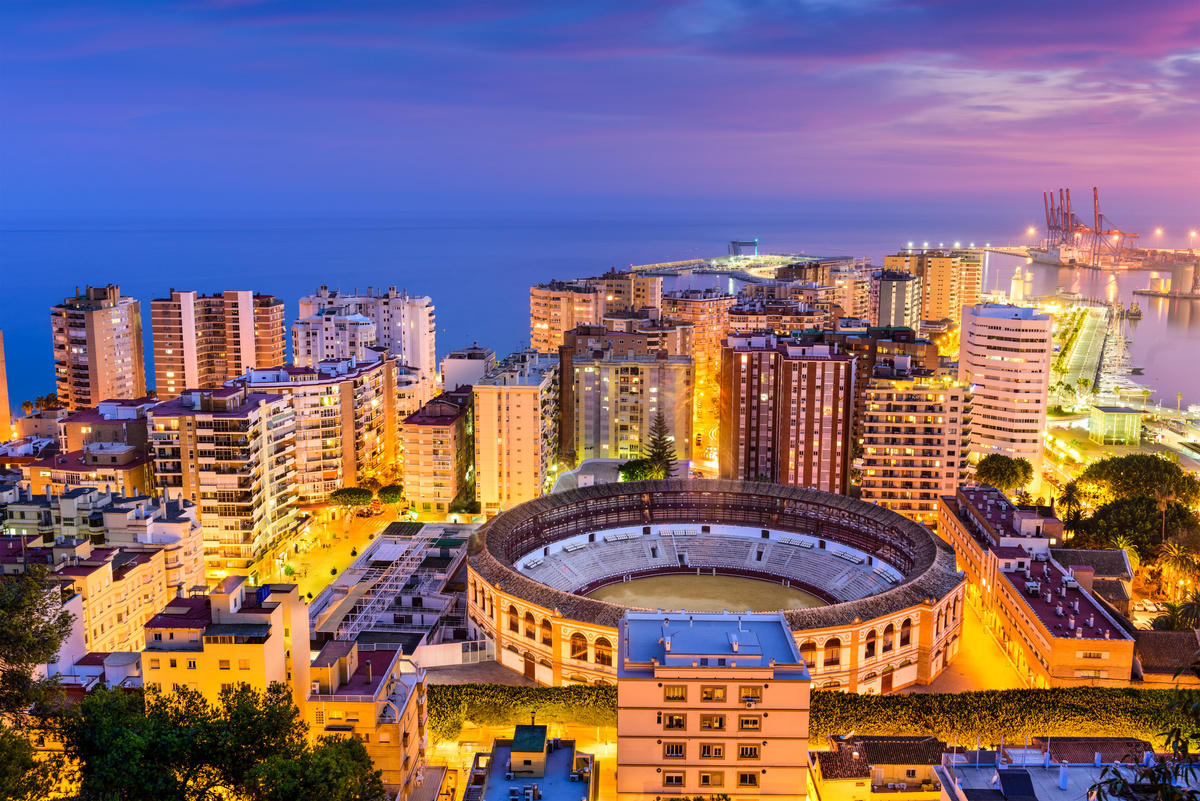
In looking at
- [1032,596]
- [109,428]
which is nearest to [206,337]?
[109,428]

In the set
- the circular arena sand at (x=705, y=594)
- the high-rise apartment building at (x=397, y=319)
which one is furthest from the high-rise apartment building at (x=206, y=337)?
the circular arena sand at (x=705, y=594)

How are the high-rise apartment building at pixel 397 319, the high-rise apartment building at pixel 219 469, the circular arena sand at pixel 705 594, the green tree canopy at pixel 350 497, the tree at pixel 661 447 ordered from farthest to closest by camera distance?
the high-rise apartment building at pixel 397 319 → the tree at pixel 661 447 → the green tree canopy at pixel 350 497 → the circular arena sand at pixel 705 594 → the high-rise apartment building at pixel 219 469

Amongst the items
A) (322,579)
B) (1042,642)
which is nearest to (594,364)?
(322,579)

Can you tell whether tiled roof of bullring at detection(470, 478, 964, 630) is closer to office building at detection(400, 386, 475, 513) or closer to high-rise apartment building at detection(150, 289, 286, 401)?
office building at detection(400, 386, 475, 513)

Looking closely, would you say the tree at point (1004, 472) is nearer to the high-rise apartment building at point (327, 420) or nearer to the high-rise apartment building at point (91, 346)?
the high-rise apartment building at point (327, 420)

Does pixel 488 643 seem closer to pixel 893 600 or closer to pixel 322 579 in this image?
pixel 322 579

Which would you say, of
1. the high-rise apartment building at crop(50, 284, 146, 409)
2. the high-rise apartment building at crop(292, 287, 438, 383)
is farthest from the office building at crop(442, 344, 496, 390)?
the high-rise apartment building at crop(50, 284, 146, 409)

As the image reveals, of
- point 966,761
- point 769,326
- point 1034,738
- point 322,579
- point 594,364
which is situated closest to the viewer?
point 966,761
